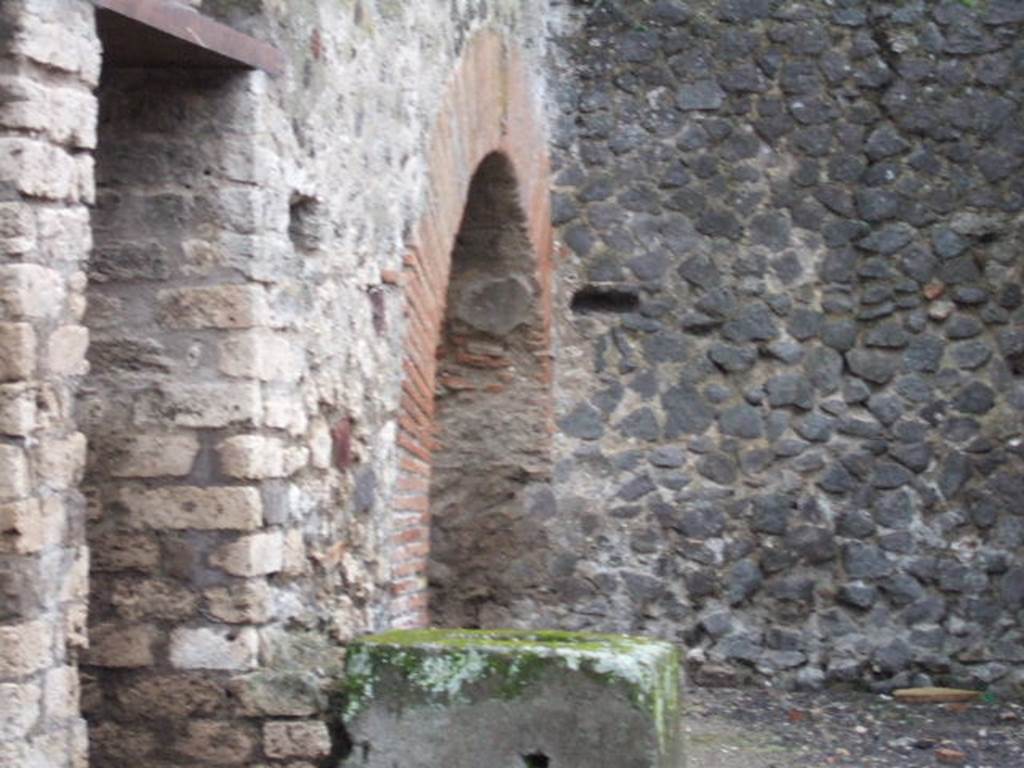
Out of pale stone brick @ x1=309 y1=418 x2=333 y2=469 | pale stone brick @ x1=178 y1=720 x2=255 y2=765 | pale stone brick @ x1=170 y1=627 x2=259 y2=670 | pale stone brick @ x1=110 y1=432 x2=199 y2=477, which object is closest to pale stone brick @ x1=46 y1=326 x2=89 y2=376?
pale stone brick @ x1=110 y1=432 x2=199 y2=477

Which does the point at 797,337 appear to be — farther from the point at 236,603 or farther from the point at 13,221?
the point at 13,221

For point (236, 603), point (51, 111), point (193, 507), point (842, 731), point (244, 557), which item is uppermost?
point (51, 111)

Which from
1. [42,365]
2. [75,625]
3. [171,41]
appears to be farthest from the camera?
[171,41]

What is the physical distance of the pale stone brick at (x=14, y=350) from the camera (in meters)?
3.34

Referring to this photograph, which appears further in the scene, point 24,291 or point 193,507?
point 193,507

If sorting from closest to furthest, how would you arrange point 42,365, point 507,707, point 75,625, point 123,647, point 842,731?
1. point 42,365
2. point 75,625
3. point 507,707
4. point 123,647
5. point 842,731

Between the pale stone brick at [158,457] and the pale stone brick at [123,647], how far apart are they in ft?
1.17

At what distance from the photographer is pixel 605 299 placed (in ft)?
25.7

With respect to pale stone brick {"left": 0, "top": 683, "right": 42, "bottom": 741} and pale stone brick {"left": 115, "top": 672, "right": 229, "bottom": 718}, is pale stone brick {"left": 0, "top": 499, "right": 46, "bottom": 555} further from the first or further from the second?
pale stone brick {"left": 115, "top": 672, "right": 229, "bottom": 718}

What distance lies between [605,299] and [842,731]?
6.65 feet

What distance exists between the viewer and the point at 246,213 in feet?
14.1

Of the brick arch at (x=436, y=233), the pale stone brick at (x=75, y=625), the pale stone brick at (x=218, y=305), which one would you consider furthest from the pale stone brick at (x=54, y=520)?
the brick arch at (x=436, y=233)

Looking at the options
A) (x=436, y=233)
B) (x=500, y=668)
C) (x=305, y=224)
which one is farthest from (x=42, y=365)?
(x=436, y=233)

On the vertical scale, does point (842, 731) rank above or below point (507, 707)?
below
